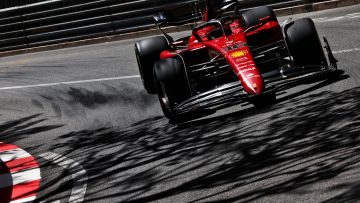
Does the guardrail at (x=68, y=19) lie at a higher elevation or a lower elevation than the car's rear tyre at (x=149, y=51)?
lower

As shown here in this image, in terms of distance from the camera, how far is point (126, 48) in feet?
57.5

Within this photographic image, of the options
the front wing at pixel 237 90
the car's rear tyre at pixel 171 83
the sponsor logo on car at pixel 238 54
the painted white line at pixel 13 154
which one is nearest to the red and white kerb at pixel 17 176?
the painted white line at pixel 13 154

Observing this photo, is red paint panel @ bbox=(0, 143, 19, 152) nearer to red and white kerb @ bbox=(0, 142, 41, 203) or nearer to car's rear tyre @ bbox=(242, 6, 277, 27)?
red and white kerb @ bbox=(0, 142, 41, 203)

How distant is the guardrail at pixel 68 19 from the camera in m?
19.7

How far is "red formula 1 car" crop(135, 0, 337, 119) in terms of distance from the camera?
911cm

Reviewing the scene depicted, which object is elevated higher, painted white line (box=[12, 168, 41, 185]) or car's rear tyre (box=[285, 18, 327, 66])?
car's rear tyre (box=[285, 18, 327, 66])

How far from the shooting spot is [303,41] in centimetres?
940

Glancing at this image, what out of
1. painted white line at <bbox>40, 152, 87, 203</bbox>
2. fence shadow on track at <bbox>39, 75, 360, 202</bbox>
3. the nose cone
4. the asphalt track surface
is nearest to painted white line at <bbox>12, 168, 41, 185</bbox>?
the asphalt track surface

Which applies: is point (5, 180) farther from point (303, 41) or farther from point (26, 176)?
point (303, 41)

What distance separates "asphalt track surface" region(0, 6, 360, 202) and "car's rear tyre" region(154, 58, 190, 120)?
0.25m

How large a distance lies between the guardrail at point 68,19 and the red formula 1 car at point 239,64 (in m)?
8.95

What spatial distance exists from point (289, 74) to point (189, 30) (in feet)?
33.8

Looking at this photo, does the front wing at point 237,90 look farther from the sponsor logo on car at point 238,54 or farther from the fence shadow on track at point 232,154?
the sponsor logo on car at point 238,54

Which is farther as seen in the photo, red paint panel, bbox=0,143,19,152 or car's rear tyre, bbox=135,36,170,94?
car's rear tyre, bbox=135,36,170,94
